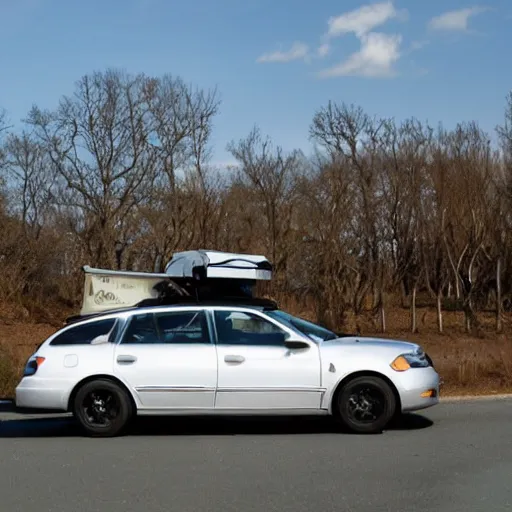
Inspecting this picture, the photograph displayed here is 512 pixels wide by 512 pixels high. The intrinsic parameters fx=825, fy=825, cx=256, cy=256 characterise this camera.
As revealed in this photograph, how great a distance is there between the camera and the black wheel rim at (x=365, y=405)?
934cm

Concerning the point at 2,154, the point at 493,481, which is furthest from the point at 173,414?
the point at 2,154

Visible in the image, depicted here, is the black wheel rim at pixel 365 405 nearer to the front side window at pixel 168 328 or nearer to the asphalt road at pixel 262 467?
the asphalt road at pixel 262 467

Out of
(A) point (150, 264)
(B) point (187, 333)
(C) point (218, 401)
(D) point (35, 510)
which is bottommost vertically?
(D) point (35, 510)

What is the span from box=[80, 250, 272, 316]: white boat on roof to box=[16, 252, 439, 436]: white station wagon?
1162 millimetres

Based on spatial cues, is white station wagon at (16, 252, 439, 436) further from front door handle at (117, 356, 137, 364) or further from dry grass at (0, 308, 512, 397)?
dry grass at (0, 308, 512, 397)

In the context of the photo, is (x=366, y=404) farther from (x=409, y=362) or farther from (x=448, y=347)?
(x=448, y=347)

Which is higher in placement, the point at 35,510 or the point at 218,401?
the point at 218,401

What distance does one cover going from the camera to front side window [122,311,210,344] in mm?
9641

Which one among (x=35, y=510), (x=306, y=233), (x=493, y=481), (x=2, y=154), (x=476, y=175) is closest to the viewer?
(x=35, y=510)

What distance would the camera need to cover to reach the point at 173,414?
945 cm

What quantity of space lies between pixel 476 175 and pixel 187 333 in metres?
Answer: 15.7

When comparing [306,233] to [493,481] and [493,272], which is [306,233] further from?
[493,481]

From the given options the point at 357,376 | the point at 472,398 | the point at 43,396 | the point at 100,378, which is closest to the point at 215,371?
the point at 100,378

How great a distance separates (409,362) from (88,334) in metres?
3.78
